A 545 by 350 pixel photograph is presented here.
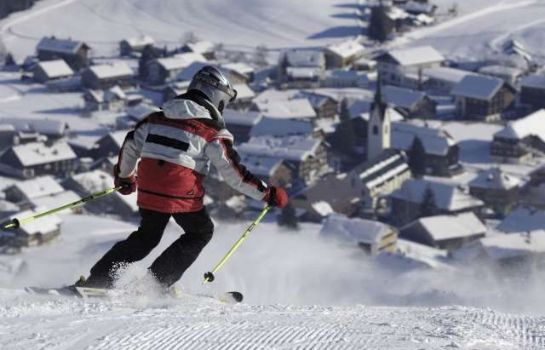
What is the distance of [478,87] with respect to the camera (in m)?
32.3

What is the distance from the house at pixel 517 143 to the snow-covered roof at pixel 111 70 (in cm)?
1526

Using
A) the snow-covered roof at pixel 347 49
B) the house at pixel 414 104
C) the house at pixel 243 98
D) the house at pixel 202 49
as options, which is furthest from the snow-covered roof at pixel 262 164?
the house at pixel 202 49

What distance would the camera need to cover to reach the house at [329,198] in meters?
22.0

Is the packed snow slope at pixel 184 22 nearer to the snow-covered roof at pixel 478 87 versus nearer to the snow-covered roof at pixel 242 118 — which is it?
the snow-covered roof at pixel 478 87

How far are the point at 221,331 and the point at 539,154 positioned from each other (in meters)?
25.7

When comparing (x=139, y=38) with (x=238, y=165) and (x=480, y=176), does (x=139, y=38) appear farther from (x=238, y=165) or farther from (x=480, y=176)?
(x=238, y=165)

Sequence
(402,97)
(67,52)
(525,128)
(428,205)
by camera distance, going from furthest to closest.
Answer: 1. (67,52)
2. (402,97)
3. (525,128)
4. (428,205)

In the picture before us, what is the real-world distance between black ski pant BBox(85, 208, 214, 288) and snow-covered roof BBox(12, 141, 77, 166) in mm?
22106

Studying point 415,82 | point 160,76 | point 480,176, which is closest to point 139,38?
point 160,76

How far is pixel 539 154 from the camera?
27766mm

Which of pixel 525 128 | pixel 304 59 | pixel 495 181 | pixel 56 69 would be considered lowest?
A: pixel 56 69

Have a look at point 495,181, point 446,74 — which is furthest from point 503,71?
point 495,181

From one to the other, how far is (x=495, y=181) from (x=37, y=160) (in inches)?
453

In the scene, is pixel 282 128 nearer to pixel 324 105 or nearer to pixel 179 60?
pixel 324 105
